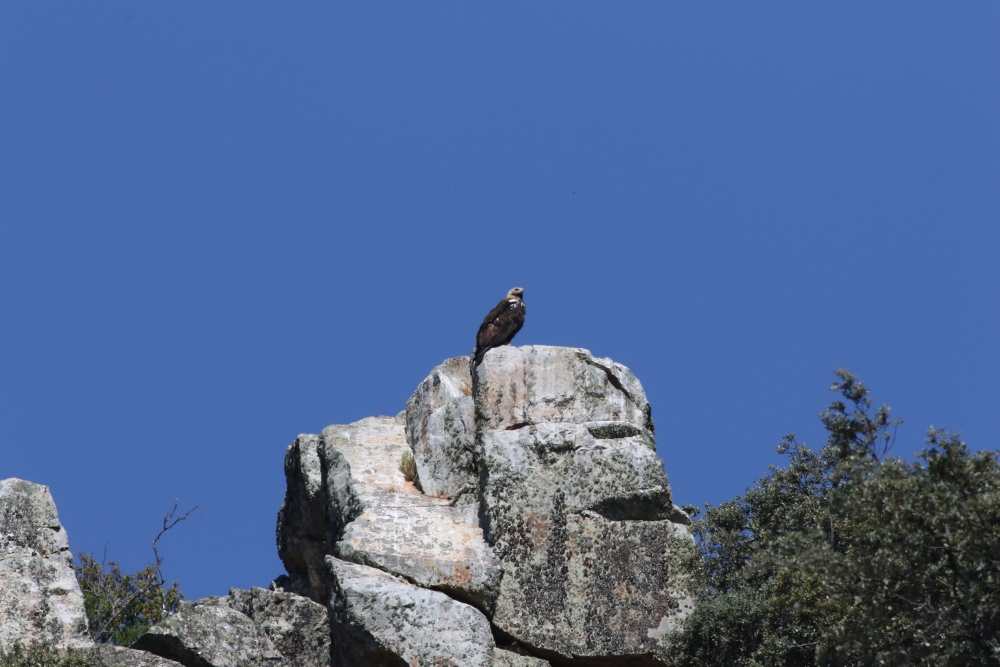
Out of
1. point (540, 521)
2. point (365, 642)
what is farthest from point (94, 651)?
point (540, 521)

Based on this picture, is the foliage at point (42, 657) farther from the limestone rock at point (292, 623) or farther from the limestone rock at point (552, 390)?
the limestone rock at point (552, 390)

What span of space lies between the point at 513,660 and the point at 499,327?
19.4ft

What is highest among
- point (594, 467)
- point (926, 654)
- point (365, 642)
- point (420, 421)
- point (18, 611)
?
point (420, 421)

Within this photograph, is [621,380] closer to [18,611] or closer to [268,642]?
[268,642]

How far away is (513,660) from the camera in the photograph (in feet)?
52.7

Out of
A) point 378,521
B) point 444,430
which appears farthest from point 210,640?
point 444,430

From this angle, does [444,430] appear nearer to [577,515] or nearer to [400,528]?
[400,528]

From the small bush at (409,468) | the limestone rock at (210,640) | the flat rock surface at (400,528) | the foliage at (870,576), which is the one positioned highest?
the small bush at (409,468)

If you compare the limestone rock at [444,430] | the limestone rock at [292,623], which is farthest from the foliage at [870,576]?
the limestone rock at [292,623]

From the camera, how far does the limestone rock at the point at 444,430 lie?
61.2 feet

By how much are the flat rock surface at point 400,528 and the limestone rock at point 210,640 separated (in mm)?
2037

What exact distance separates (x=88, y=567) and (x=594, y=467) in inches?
579

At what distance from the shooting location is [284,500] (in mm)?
22312

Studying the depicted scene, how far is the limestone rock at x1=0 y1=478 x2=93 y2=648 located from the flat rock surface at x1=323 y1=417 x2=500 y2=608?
13.7 feet
